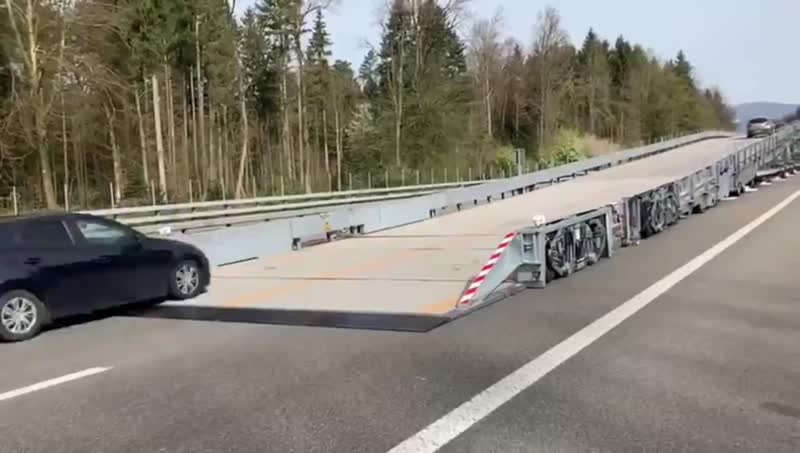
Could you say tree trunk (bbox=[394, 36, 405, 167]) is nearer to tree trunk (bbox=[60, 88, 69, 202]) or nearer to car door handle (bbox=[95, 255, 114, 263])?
tree trunk (bbox=[60, 88, 69, 202])

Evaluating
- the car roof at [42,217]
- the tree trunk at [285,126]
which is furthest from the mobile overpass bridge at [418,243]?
the tree trunk at [285,126]

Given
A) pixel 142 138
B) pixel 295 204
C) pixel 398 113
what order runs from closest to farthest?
pixel 295 204
pixel 142 138
pixel 398 113

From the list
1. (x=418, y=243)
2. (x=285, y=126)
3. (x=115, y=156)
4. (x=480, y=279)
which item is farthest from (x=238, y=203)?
(x=285, y=126)

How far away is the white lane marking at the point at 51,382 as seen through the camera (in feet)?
22.3

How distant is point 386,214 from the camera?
2164 centimetres

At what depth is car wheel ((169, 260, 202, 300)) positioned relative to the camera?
11578 mm

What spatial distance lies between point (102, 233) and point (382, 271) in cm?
466

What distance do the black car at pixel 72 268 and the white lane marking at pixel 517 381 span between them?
20.2 feet

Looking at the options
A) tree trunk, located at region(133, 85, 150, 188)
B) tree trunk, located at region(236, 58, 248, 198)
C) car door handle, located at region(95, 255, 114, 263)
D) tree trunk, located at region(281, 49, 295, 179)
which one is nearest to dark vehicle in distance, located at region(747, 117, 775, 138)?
tree trunk, located at region(281, 49, 295, 179)

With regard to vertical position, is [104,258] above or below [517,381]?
above

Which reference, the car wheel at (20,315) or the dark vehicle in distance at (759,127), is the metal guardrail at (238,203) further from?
the dark vehicle in distance at (759,127)

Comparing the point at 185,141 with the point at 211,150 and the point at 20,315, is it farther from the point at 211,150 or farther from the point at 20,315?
the point at 20,315

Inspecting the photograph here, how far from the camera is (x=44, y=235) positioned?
9969mm

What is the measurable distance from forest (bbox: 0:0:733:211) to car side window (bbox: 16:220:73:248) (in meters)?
19.1
